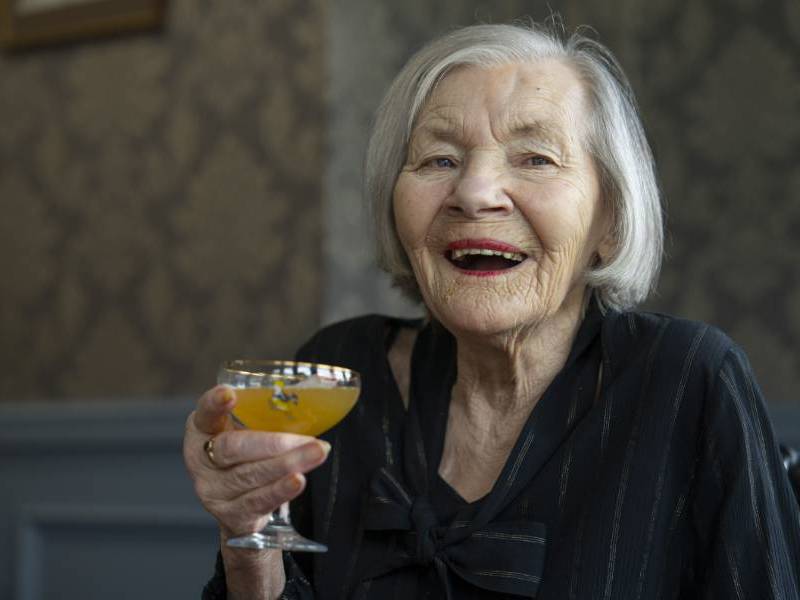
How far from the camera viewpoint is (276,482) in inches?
55.6

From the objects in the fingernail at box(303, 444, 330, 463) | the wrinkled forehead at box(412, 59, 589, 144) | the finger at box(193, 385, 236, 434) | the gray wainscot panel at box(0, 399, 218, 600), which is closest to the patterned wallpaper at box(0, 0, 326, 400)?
the gray wainscot panel at box(0, 399, 218, 600)

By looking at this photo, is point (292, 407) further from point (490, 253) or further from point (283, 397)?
point (490, 253)

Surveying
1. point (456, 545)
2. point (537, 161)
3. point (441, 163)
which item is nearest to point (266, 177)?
point (441, 163)

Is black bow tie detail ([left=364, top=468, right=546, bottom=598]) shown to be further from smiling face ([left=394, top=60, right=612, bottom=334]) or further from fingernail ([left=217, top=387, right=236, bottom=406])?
fingernail ([left=217, top=387, right=236, bottom=406])

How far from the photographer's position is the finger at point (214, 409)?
1.42 metres

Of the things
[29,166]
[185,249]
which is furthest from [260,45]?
[29,166]

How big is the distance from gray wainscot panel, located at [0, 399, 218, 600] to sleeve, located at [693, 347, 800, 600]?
1.93 metres

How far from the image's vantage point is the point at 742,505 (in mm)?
1476

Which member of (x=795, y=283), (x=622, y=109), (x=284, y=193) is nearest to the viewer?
(x=622, y=109)

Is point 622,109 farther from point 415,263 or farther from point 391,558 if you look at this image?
point 391,558

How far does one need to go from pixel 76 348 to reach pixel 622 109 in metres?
2.41

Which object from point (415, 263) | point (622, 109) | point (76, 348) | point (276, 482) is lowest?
point (76, 348)

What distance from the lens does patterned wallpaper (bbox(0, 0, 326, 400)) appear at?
3262 millimetres

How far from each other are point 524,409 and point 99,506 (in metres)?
2.02
